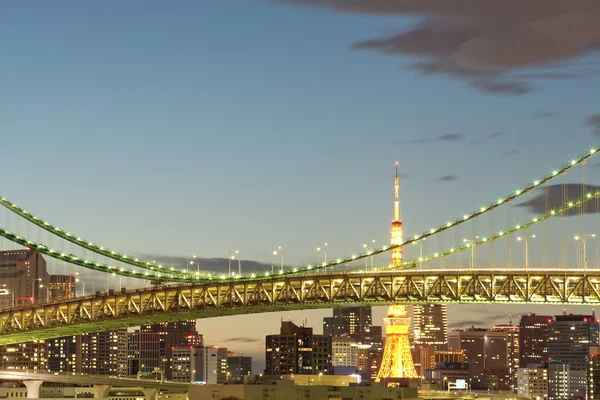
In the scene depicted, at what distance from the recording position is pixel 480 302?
332ft

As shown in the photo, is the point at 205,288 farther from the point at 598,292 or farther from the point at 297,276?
the point at 598,292

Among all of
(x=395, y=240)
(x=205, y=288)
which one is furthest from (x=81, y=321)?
(x=395, y=240)

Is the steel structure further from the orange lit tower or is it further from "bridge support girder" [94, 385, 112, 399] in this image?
the orange lit tower

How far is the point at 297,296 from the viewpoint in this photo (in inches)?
4343

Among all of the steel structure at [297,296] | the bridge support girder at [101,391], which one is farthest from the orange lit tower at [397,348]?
the steel structure at [297,296]

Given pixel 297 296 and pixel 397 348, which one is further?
pixel 397 348

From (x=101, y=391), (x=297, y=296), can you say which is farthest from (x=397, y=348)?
(x=297, y=296)

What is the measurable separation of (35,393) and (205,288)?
5119 centimetres

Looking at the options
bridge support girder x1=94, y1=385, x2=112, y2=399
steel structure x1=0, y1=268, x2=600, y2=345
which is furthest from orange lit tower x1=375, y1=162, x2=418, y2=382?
steel structure x1=0, y1=268, x2=600, y2=345

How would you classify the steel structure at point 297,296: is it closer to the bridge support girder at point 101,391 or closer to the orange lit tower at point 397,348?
the bridge support girder at point 101,391

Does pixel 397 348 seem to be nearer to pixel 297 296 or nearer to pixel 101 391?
pixel 101 391

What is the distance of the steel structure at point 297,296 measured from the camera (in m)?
99.6

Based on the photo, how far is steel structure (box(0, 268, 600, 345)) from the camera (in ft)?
327

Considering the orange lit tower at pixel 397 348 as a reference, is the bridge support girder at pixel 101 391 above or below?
below
